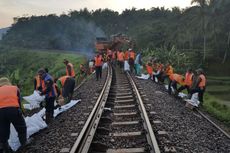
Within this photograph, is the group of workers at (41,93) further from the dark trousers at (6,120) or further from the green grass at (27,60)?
the green grass at (27,60)

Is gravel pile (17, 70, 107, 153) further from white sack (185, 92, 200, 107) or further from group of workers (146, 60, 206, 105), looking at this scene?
group of workers (146, 60, 206, 105)

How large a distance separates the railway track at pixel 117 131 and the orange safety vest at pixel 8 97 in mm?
1611

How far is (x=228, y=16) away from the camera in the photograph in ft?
164

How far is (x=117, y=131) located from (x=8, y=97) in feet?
8.31

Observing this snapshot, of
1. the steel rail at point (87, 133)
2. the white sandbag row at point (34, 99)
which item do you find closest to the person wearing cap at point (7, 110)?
the steel rail at point (87, 133)

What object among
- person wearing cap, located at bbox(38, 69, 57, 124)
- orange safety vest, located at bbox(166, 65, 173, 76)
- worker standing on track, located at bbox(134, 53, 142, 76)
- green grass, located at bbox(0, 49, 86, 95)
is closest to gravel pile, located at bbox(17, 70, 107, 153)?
person wearing cap, located at bbox(38, 69, 57, 124)

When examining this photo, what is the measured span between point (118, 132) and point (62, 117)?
10.0ft

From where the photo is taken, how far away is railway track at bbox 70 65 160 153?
6.86 metres

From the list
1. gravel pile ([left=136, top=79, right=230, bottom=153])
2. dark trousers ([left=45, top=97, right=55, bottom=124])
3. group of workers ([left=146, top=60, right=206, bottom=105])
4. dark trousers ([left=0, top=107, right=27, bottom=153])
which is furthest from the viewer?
group of workers ([left=146, top=60, right=206, bottom=105])

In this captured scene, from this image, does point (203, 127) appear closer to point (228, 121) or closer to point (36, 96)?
point (228, 121)

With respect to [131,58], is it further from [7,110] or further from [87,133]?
[7,110]

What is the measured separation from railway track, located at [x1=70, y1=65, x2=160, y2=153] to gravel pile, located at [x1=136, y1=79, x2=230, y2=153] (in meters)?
0.49

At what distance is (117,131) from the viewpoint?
8.28m

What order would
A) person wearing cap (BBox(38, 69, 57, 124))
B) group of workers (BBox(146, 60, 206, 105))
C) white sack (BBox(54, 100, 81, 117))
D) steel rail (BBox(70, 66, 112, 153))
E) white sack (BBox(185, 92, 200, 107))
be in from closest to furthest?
steel rail (BBox(70, 66, 112, 153)) < person wearing cap (BBox(38, 69, 57, 124)) < white sack (BBox(54, 100, 81, 117)) < white sack (BBox(185, 92, 200, 107)) < group of workers (BBox(146, 60, 206, 105))
